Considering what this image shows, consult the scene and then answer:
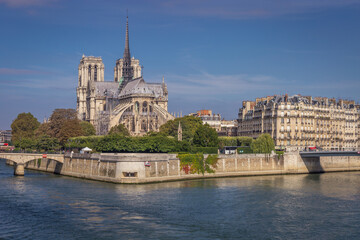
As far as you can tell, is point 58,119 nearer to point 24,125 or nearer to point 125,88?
point 24,125

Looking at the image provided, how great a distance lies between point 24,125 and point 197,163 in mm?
58881

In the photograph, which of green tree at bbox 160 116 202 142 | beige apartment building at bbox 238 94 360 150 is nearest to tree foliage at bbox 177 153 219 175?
green tree at bbox 160 116 202 142

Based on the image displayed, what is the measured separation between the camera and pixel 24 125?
358 feet

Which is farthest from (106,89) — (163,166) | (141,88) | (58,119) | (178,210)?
(178,210)

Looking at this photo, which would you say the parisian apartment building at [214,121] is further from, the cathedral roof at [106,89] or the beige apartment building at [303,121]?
the beige apartment building at [303,121]

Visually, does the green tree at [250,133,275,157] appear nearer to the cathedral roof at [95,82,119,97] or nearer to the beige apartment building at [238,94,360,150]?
the beige apartment building at [238,94,360,150]

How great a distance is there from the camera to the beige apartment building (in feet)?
293

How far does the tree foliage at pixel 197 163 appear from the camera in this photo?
196 feet

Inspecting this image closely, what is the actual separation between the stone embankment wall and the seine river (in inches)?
82.6

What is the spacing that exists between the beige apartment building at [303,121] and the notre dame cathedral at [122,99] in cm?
2067

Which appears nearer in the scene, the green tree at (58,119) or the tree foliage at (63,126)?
the tree foliage at (63,126)

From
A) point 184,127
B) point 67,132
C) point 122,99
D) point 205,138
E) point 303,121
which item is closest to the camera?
point 205,138

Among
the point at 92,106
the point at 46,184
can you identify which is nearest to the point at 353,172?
the point at 46,184

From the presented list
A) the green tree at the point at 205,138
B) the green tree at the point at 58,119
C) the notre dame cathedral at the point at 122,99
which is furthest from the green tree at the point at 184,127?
the notre dame cathedral at the point at 122,99
